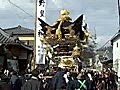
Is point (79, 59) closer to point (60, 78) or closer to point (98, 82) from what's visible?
point (98, 82)

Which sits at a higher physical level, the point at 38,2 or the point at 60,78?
the point at 38,2

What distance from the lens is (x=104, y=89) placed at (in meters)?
24.3

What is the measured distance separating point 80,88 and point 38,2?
36.8ft

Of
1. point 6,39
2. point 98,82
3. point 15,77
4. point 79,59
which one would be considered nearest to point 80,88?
point 15,77

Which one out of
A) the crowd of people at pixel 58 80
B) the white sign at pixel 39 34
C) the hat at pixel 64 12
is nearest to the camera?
the crowd of people at pixel 58 80

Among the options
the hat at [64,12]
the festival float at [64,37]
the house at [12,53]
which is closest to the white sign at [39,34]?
the festival float at [64,37]

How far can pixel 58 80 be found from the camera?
16.1 m

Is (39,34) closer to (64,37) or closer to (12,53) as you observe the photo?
(64,37)

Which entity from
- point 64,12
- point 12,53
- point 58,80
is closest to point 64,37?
point 64,12

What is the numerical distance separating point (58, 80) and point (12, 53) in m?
11.1

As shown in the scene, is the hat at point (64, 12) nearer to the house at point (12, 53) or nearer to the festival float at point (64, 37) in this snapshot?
the festival float at point (64, 37)

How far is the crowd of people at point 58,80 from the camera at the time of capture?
13148 millimetres

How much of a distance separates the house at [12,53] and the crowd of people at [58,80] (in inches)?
126

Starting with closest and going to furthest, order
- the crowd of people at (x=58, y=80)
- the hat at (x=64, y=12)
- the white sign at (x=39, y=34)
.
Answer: the crowd of people at (x=58, y=80) < the white sign at (x=39, y=34) < the hat at (x=64, y=12)
